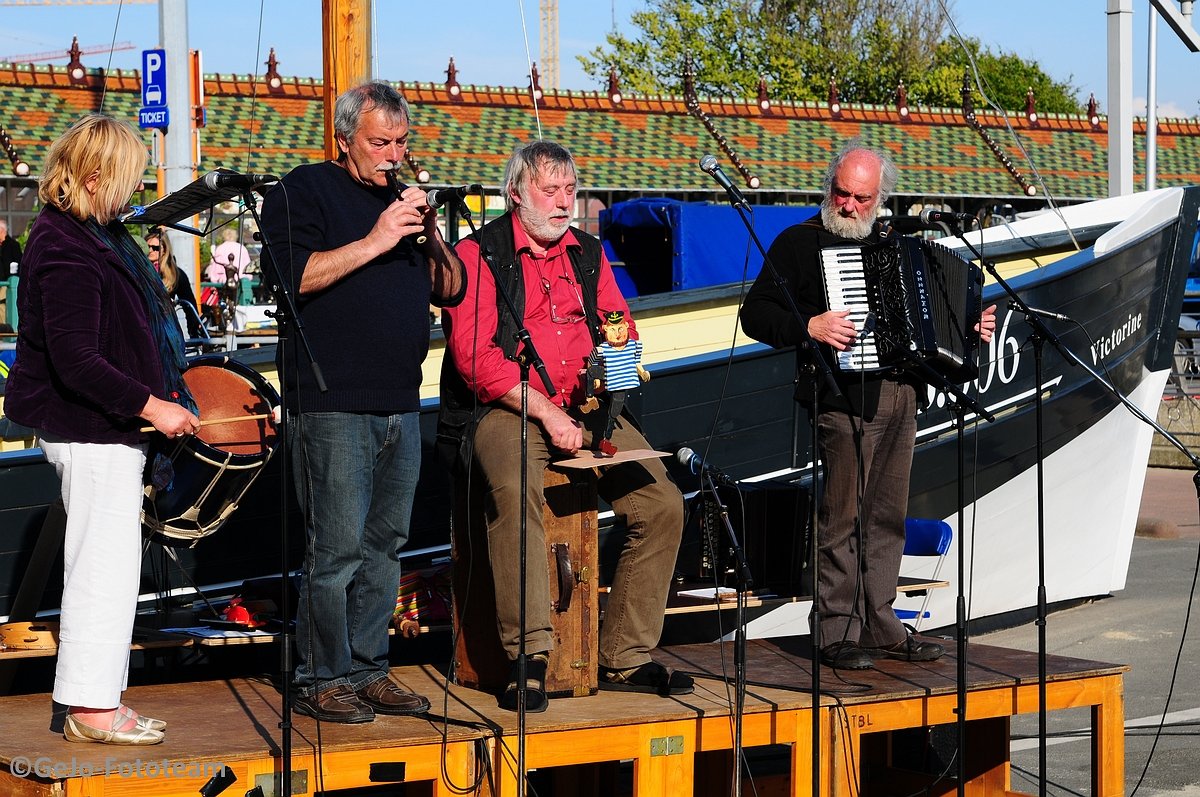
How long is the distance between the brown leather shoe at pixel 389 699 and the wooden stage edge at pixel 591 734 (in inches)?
1.9

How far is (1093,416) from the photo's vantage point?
9.57 m

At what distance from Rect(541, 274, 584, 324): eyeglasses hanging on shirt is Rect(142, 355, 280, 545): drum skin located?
110 cm

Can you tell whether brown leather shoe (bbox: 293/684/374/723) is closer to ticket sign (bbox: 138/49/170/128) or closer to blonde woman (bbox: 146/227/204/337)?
blonde woman (bbox: 146/227/204/337)

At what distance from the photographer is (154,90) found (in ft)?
40.2

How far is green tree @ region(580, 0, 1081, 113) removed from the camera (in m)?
60.4

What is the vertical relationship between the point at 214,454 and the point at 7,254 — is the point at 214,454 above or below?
below

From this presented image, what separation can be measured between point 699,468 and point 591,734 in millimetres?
1418

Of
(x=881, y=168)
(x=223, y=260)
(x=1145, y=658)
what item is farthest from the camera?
(x=223, y=260)

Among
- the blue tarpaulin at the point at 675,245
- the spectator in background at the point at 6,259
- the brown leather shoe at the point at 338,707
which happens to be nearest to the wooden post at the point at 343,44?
the brown leather shoe at the point at 338,707

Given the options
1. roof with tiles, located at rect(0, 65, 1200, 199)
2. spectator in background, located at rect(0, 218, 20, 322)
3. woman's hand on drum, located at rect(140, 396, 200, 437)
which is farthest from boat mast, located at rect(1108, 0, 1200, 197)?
roof with tiles, located at rect(0, 65, 1200, 199)

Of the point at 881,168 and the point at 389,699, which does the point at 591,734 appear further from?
the point at 881,168

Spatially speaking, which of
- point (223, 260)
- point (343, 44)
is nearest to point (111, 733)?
point (343, 44)

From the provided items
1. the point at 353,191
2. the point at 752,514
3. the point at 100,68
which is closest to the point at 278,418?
the point at 353,191

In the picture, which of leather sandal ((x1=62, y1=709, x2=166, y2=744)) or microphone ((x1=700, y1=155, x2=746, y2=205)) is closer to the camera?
leather sandal ((x1=62, y1=709, x2=166, y2=744))
